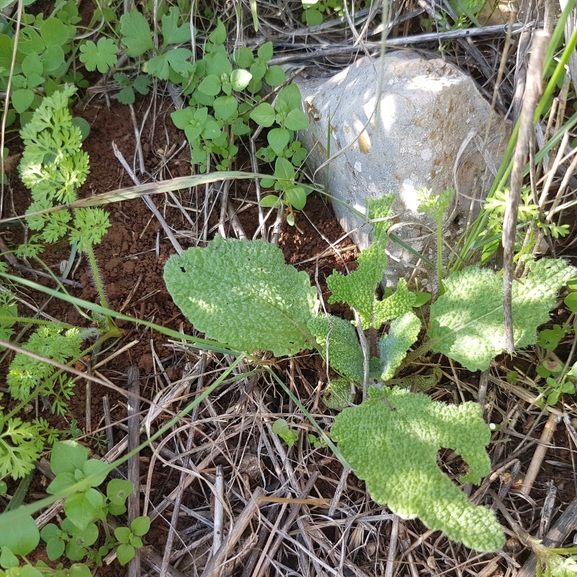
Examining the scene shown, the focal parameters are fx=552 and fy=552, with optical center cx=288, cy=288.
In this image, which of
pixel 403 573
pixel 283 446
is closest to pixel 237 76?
pixel 283 446

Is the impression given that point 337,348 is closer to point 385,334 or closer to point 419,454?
point 385,334

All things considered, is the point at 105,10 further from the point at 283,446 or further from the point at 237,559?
the point at 237,559

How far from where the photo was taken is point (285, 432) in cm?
169

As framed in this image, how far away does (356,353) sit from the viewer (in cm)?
171

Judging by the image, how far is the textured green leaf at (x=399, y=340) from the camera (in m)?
1.57

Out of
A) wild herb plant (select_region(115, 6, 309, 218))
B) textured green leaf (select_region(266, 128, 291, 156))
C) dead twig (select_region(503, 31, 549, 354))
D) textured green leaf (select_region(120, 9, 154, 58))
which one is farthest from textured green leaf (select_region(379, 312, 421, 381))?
textured green leaf (select_region(120, 9, 154, 58))

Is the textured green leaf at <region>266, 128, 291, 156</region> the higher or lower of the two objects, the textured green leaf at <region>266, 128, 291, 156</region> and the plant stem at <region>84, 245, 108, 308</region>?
the higher

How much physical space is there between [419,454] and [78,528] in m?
0.97

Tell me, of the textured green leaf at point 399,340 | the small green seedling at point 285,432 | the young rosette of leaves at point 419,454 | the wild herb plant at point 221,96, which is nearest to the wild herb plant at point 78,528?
the small green seedling at point 285,432

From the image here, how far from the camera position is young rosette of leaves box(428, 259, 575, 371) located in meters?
1.59

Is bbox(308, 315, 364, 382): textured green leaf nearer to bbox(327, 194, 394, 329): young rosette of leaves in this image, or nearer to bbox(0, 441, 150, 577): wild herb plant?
bbox(327, 194, 394, 329): young rosette of leaves

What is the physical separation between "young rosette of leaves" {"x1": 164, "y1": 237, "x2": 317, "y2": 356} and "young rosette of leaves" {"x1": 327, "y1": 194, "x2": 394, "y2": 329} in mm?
102

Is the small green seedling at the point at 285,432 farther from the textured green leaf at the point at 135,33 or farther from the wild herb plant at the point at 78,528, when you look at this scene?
the textured green leaf at the point at 135,33

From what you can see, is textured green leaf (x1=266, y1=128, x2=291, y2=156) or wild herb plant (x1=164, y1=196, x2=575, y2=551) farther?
textured green leaf (x1=266, y1=128, x2=291, y2=156)
